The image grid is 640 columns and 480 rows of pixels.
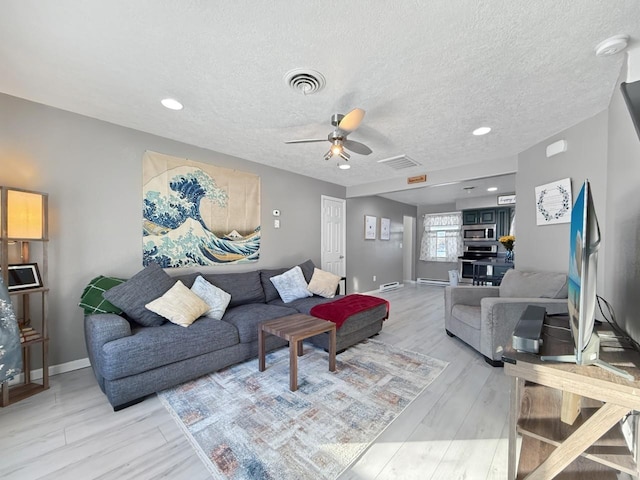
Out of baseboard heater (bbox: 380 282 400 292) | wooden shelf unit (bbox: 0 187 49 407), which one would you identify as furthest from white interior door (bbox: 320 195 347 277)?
wooden shelf unit (bbox: 0 187 49 407)

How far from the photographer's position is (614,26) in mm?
1399

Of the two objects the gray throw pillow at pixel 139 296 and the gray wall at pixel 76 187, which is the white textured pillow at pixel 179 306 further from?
the gray wall at pixel 76 187

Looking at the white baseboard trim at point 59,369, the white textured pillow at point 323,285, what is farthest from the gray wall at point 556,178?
the white baseboard trim at point 59,369

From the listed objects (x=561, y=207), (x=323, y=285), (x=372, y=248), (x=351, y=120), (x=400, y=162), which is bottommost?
(x=323, y=285)

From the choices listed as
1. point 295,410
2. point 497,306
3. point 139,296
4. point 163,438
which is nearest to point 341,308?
point 295,410

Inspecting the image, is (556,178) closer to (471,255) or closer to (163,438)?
(163,438)

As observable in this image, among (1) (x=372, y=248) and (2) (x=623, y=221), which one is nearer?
(2) (x=623, y=221)

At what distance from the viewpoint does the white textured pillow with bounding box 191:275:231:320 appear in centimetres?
271

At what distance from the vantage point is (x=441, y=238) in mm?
7648

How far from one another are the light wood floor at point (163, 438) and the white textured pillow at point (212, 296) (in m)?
0.86

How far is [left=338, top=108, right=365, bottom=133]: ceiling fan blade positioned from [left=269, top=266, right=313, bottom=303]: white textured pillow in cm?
215

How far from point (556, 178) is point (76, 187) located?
4.95 m

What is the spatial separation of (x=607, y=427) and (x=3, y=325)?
318 centimetres

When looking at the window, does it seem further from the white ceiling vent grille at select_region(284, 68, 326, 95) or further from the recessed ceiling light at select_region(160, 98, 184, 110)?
the recessed ceiling light at select_region(160, 98, 184, 110)
